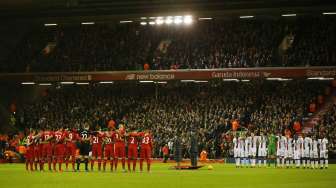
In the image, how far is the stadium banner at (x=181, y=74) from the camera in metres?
49.4

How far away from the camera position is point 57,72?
55438mm

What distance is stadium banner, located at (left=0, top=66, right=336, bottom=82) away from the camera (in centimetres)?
4941

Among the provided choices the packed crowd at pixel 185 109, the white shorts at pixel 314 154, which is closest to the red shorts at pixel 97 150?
the white shorts at pixel 314 154

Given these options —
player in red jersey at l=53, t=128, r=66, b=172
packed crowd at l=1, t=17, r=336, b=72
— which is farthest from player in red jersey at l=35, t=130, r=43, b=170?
packed crowd at l=1, t=17, r=336, b=72

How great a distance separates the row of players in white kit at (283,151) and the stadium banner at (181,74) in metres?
11.2

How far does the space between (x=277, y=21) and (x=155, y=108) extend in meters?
12.9

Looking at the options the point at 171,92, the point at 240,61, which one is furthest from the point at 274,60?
the point at 171,92

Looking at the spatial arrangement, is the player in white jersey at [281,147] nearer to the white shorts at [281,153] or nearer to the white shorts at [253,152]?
the white shorts at [281,153]

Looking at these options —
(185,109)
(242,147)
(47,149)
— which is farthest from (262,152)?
(185,109)

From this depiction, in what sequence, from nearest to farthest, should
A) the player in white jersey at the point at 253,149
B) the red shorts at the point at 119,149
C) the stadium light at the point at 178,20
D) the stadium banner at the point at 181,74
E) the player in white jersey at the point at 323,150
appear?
the red shorts at the point at 119,149 < the player in white jersey at the point at 323,150 < the player in white jersey at the point at 253,149 < the stadium banner at the point at 181,74 < the stadium light at the point at 178,20

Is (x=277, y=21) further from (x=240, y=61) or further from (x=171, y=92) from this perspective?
(x=171, y=92)

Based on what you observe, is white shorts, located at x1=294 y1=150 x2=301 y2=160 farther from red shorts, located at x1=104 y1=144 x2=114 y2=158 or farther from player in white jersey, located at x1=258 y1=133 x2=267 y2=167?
red shorts, located at x1=104 y1=144 x2=114 y2=158

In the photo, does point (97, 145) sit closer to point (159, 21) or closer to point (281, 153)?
point (281, 153)

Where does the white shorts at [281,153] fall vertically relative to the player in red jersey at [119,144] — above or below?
below
